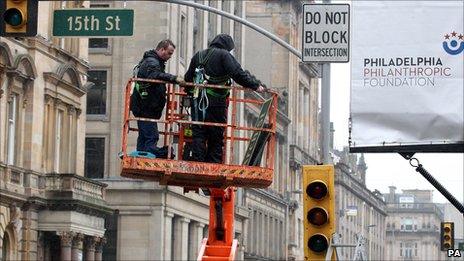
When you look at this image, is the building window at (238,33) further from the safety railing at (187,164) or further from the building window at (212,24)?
the safety railing at (187,164)

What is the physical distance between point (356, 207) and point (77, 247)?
87612 millimetres

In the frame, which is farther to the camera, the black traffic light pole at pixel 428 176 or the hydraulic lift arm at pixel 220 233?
the black traffic light pole at pixel 428 176

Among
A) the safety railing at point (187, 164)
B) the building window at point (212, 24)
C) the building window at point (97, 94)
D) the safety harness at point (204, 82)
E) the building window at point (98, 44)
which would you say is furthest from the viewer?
the building window at point (212, 24)

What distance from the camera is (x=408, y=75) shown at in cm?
1866

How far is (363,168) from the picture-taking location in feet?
617

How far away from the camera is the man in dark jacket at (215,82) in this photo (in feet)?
59.7

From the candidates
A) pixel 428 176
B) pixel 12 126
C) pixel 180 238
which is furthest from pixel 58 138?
pixel 428 176

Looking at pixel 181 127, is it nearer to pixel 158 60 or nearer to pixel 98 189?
pixel 158 60

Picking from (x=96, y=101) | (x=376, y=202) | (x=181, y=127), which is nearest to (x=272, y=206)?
(x=96, y=101)

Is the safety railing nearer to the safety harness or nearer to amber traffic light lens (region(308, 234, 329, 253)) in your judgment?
the safety harness

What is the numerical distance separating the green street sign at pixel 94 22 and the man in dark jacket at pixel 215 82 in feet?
20.3

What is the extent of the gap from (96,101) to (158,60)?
190 ft

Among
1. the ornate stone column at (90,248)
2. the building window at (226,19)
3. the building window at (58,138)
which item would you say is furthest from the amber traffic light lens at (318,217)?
the building window at (226,19)

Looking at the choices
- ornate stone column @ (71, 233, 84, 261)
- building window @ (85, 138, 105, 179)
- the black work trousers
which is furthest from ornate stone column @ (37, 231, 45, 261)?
the black work trousers
